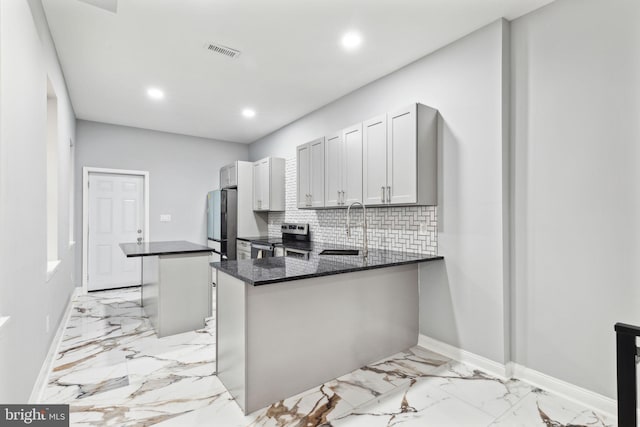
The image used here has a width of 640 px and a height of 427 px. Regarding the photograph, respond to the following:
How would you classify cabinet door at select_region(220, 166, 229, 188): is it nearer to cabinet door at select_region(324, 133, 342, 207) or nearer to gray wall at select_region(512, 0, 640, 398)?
cabinet door at select_region(324, 133, 342, 207)

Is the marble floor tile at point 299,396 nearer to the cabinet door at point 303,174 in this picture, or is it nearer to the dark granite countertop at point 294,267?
the dark granite countertop at point 294,267

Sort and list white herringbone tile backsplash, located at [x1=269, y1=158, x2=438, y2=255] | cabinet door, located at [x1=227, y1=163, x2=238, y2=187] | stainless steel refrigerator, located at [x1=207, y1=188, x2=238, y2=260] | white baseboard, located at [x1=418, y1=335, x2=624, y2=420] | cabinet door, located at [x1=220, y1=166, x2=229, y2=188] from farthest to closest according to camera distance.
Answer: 1. cabinet door, located at [x1=220, y1=166, x2=229, y2=188]
2. cabinet door, located at [x1=227, y1=163, x2=238, y2=187]
3. stainless steel refrigerator, located at [x1=207, y1=188, x2=238, y2=260]
4. white herringbone tile backsplash, located at [x1=269, y1=158, x2=438, y2=255]
5. white baseboard, located at [x1=418, y1=335, x2=624, y2=420]

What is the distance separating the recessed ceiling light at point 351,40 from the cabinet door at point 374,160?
662 millimetres

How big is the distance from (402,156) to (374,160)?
35 centimetres

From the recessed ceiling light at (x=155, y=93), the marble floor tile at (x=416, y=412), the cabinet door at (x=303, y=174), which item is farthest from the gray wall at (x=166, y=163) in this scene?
the marble floor tile at (x=416, y=412)

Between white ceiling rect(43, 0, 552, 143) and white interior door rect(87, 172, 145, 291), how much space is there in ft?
4.79

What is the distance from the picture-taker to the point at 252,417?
6.30 ft

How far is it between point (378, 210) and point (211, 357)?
2154 millimetres

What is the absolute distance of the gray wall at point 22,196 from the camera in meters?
1.49

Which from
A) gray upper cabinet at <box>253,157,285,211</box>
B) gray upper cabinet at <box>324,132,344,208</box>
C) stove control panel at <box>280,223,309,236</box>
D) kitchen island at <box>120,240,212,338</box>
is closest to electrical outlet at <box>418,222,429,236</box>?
gray upper cabinet at <box>324,132,344,208</box>

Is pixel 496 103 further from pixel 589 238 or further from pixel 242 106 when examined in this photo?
pixel 242 106

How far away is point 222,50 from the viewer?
289 cm

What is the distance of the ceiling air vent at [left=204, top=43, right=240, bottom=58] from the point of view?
2.81 meters

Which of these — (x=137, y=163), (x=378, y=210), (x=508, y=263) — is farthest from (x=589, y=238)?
(x=137, y=163)
